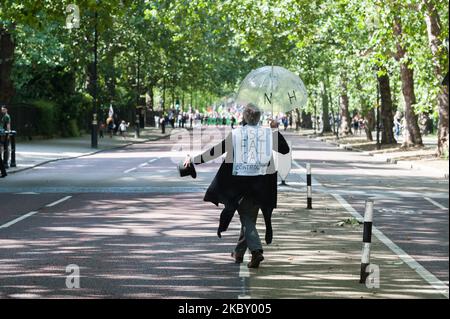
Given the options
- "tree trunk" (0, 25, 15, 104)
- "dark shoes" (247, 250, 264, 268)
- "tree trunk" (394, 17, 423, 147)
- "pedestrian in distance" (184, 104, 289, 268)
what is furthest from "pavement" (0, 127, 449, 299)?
Answer: "tree trunk" (0, 25, 15, 104)

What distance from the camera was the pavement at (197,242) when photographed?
9828 millimetres

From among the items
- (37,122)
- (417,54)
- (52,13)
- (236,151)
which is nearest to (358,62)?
(417,54)

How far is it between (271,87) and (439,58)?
8.46 meters

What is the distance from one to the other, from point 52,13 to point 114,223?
11.0 meters

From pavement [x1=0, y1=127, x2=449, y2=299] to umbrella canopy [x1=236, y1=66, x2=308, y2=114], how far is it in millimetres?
2227

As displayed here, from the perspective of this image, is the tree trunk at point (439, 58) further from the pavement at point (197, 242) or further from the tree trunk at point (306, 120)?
the tree trunk at point (306, 120)

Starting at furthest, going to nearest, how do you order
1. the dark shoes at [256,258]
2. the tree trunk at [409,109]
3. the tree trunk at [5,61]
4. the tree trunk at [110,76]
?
the tree trunk at [110,76] → the tree trunk at [5,61] → the tree trunk at [409,109] → the dark shoes at [256,258]

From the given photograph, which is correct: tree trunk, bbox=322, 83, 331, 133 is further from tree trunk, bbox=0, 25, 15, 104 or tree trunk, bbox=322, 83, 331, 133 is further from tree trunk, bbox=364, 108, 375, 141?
tree trunk, bbox=0, 25, 15, 104

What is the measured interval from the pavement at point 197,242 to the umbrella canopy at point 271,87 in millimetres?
2227

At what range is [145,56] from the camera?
6819 centimetres

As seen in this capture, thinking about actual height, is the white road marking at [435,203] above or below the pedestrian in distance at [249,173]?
below

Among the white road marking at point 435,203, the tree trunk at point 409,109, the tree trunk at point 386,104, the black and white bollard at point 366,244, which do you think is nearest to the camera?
the black and white bollard at point 366,244

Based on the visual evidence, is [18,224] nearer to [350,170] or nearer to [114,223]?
[114,223]

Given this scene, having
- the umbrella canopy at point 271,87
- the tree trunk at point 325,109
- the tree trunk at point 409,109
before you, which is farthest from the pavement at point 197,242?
the tree trunk at point 325,109
